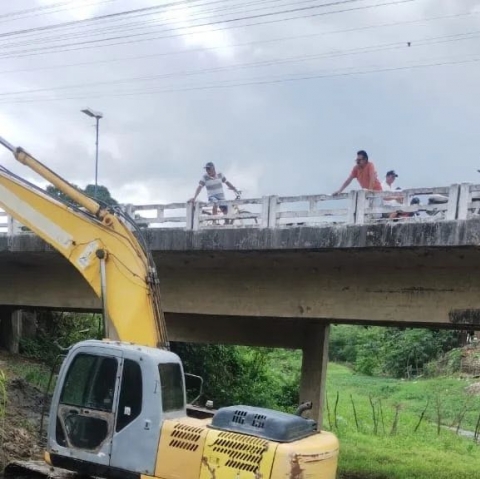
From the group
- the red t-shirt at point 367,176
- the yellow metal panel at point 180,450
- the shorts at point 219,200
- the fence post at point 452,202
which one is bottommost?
the yellow metal panel at point 180,450

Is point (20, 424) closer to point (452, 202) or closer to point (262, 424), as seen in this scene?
point (262, 424)

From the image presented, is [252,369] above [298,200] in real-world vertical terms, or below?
below

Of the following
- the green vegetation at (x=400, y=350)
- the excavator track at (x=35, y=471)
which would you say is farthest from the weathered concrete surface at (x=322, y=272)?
the green vegetation at (x=400, y=350)

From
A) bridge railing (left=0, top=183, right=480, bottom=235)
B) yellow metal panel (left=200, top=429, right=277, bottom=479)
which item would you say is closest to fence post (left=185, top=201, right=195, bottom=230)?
bridge railing (left=0, top=183, right=480, bottom=235)

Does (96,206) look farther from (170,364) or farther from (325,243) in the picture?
(325,243)

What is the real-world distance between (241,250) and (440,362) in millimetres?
28928

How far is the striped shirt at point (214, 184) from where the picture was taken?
11711 mm

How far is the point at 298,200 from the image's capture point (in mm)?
10102

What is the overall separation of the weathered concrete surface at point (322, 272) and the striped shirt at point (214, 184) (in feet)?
3.18

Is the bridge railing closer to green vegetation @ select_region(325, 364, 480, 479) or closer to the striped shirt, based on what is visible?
the striped shirt

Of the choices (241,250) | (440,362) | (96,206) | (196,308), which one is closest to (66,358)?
(96,206)

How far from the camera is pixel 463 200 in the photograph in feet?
28.9

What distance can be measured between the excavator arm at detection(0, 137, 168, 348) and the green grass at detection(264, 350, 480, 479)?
7.01 metres

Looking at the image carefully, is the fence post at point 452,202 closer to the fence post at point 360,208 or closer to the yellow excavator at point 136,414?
the fence post at point 360,208
